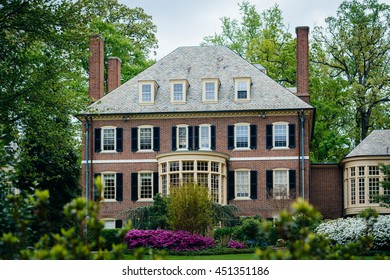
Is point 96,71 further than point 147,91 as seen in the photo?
Yes

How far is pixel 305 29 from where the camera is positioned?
36.2 meters

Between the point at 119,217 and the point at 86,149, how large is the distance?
12.0 feet

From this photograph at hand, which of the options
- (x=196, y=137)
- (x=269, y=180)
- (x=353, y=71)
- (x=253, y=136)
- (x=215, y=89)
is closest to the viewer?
(x=269, y=180)

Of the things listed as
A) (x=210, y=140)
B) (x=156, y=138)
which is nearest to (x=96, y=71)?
(x=156, y=138)

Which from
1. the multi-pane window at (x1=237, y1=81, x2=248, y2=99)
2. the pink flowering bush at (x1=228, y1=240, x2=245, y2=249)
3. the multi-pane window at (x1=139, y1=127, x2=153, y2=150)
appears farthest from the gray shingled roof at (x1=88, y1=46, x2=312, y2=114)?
the pink flowering bush at (x1=228, y1=240, x2=245, y2=249)

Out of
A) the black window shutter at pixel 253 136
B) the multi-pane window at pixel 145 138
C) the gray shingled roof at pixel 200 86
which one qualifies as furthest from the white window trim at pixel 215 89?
the multi-pane window at pixel 145 138

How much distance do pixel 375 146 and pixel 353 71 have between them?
10124 mm

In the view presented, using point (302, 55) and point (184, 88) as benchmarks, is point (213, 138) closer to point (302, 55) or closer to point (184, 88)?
point (184, 88)

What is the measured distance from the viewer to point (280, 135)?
3509 cm

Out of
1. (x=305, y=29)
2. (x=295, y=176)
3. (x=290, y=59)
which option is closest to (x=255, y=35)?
(x=290, y=59)

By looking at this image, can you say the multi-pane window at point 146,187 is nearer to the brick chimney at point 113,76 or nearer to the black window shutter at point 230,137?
the black window shutter at point 230,137

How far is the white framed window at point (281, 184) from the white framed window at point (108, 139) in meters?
7.72

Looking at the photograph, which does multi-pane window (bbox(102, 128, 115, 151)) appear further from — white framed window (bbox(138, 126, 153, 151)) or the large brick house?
white framed window (bbox(138, 126, 153, 151))

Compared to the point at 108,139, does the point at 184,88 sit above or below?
above
